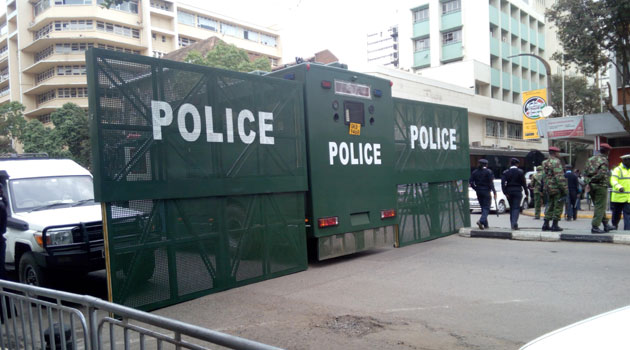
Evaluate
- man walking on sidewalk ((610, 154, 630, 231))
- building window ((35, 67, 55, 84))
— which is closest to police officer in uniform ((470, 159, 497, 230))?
man walking on sidewalk ((610, 154, 630, 231))

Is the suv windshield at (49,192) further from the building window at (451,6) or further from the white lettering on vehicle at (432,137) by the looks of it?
the building window at (451,6)

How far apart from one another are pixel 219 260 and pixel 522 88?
49.6m

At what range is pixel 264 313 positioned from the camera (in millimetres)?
5754

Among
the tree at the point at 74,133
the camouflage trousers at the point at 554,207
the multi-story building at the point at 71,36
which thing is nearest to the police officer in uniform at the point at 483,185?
the camouflage trousers at the point at 554,207

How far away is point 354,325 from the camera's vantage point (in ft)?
16.9

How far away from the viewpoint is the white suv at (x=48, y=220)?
636 cm

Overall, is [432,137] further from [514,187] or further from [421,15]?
[421,15]

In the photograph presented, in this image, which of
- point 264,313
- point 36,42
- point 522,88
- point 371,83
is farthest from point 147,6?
point 264,313

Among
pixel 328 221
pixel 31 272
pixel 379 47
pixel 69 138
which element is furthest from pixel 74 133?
pixel 379 47

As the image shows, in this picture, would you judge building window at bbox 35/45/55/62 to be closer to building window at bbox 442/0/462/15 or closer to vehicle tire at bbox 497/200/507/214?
building window at bbox 442/0/462/15

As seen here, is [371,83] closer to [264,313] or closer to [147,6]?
[264,313]

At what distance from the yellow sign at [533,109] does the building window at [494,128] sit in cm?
2084

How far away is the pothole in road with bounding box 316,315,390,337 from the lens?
496cm

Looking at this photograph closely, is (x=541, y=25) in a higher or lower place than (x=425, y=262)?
higher
